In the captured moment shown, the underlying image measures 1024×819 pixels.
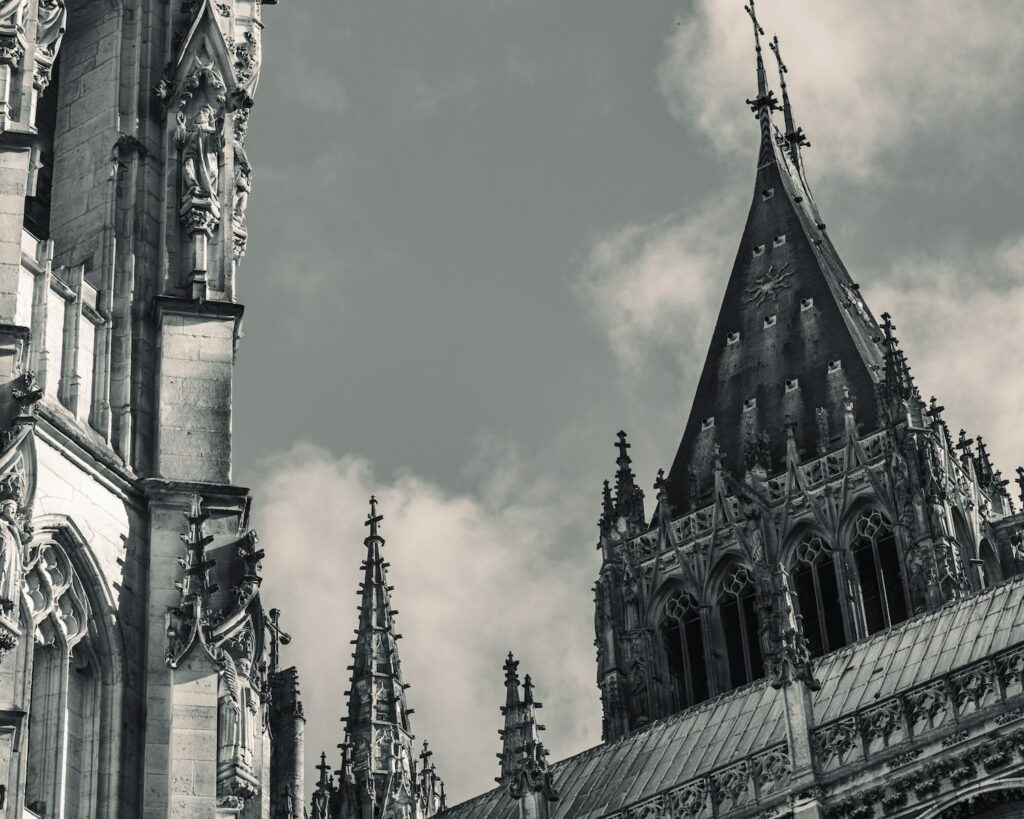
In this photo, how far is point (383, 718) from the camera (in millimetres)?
35281

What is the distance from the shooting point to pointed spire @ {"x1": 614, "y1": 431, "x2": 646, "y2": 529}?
5300 centimetres

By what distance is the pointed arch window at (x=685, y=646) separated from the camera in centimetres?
4975

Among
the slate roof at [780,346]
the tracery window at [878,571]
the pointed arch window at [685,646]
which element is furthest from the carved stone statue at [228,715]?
the slate roof at [780,346]

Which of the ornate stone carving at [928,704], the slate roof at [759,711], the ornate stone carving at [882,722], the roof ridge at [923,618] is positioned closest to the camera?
the ornate stone carving at [928,704]

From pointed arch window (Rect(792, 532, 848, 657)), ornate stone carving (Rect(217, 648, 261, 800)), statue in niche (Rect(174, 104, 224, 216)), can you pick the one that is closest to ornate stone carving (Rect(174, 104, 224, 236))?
statue in niche (Rect(174, 104, 224, 216))

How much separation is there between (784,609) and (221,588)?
14.8 m

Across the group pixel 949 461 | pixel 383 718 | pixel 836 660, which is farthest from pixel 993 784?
pixel 949 461

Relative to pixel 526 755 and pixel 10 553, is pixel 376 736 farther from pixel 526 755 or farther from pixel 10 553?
pixel 10 553

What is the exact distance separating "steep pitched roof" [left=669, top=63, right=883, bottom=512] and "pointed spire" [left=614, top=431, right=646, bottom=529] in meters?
0.85

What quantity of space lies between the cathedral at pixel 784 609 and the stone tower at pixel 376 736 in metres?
0.04

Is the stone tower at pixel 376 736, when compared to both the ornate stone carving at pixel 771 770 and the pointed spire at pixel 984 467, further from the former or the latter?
the pointed spire at pixel 984 467

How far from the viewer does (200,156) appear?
2414 centimetres

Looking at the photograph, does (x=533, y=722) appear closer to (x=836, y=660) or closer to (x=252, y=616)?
(x=836, y=660)

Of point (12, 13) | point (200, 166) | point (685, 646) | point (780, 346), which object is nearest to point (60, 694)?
point (200, 166)
